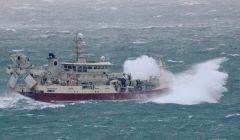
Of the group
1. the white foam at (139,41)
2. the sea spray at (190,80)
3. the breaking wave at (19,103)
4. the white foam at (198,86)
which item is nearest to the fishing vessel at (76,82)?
the breaking wave at (19,103)

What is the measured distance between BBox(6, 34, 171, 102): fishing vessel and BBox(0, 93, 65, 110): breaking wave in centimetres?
107

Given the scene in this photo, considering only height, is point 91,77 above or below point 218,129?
above

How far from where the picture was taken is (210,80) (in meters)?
149

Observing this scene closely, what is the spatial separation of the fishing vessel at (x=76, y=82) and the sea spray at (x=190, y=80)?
387 cm

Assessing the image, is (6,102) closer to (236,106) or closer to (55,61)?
(55,61)

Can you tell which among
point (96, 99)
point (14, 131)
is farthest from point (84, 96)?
point (14, 131)

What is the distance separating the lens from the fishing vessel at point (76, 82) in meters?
131

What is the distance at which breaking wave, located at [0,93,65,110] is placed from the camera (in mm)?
126688

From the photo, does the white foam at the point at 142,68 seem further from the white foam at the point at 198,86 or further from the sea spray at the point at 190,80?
the white foam at the point at 198,86

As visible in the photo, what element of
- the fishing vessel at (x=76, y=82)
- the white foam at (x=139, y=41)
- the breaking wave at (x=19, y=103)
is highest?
the white foam at (x=139, y=41)

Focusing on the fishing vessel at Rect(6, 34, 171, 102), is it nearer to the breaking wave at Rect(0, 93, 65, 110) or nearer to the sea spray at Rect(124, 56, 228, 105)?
the breaking wave at Rect(0, 93, 65, 110)

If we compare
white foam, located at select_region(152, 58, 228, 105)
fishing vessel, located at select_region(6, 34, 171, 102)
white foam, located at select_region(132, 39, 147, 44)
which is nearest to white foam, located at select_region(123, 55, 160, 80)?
white foam, located at select_region(152, 58, 228, 105)

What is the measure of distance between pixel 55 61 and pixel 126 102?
16.3 meters

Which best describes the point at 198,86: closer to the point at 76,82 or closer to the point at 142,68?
the point at 142,68
